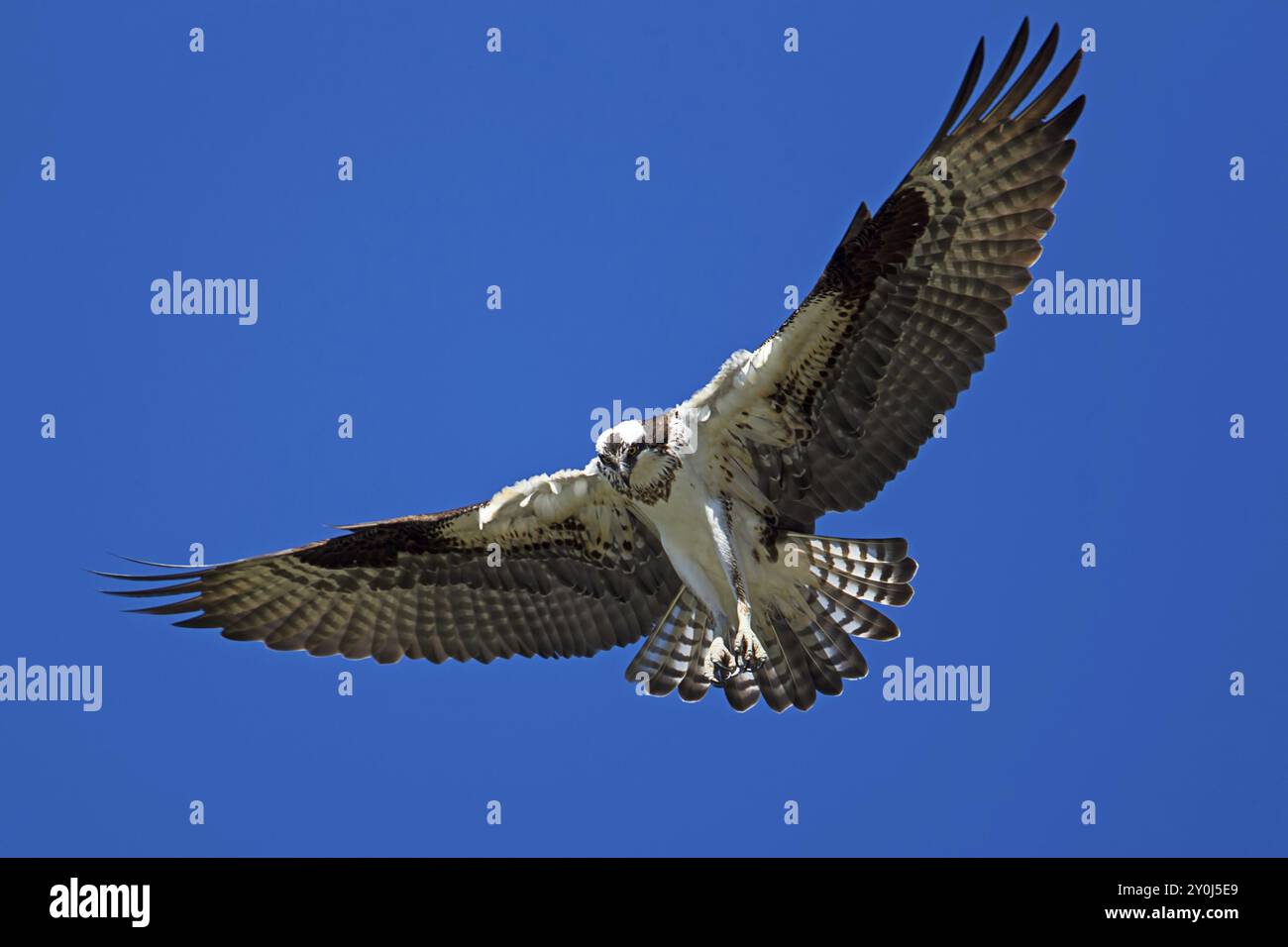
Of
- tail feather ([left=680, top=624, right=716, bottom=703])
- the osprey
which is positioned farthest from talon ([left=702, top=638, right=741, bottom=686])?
tail feather ([left=680, top=624, right=716, bottom=703])

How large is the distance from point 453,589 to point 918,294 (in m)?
3.98

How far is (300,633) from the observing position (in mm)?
12539

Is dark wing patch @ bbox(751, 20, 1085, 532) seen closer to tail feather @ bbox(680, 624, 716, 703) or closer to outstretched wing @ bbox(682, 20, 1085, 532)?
outstretched wing @ bbox(682, 20, 1085, 532)

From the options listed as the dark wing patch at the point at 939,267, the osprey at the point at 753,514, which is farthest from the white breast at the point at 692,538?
the dark wing patch at the point at 939,267

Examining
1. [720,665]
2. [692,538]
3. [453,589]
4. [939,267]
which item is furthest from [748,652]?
[939,267]

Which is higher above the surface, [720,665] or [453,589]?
[453,589]

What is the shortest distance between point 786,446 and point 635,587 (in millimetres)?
1663

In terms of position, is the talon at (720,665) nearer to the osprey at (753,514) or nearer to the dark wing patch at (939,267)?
the osprey at (753,514)

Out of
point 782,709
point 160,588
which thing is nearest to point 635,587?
point 782,709

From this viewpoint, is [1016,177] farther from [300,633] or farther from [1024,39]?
[300,633]

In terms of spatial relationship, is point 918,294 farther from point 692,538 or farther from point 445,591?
point 445,591

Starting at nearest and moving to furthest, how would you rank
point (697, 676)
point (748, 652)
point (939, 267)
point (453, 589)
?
point (939, 267), point (748, 652), point (697, 676), point (453, 589)

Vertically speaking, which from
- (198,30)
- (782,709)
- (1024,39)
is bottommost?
(782,709)

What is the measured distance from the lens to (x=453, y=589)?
12.7m
